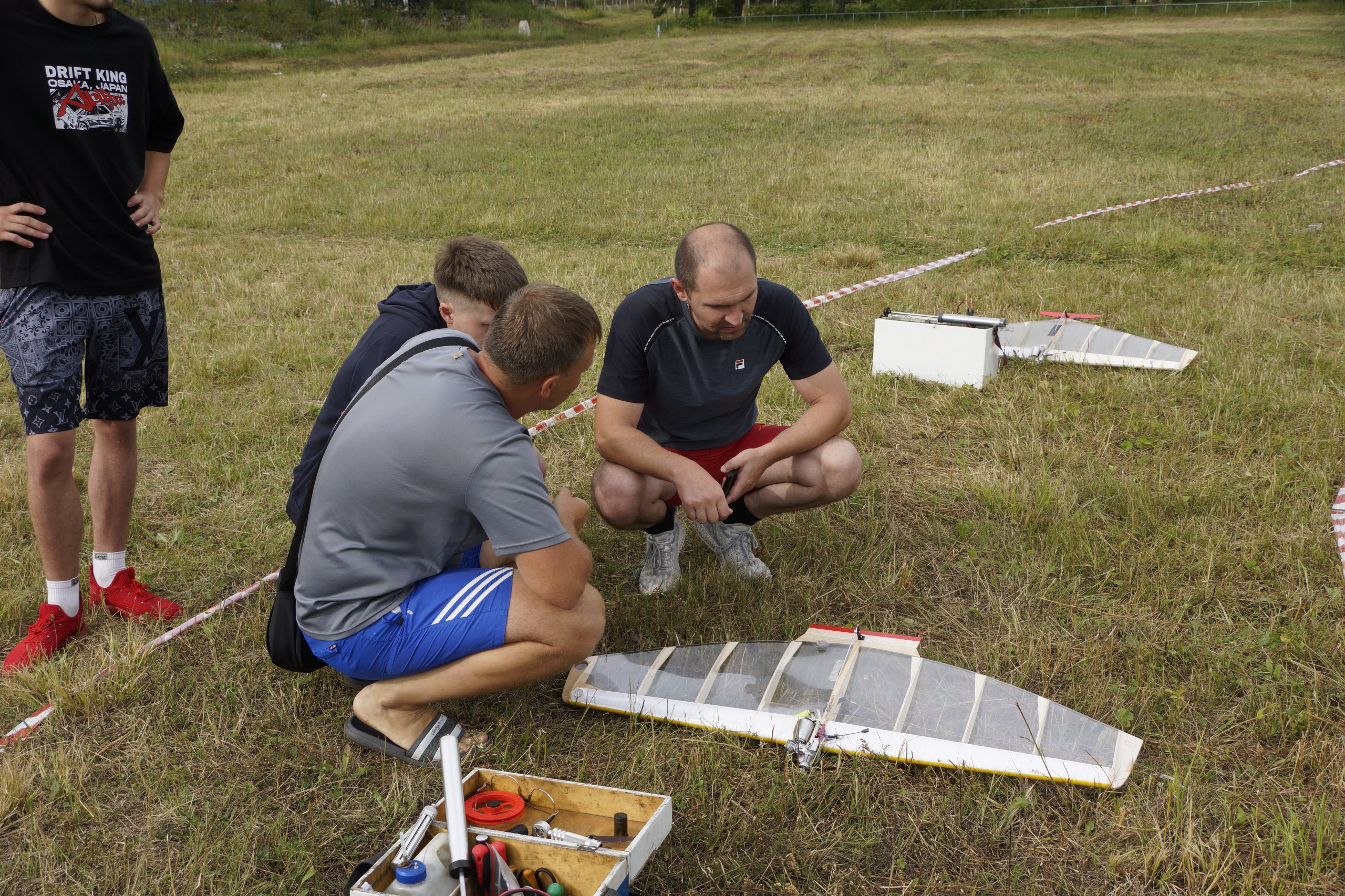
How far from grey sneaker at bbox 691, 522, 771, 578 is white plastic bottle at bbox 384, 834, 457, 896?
1.99 metres

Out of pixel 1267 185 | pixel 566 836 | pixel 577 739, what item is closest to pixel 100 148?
pixel 577 739

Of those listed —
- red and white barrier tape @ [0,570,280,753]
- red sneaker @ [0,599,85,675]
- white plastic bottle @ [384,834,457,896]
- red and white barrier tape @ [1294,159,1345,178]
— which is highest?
red and white barrier tape @ [1294,159,1345,178]

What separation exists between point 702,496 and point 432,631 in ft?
3.95

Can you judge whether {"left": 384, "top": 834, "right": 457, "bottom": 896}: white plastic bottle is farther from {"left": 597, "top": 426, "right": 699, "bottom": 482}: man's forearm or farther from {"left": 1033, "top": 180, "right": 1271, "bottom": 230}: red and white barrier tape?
{"left": 1033, "top": 180, "right": 1271, "bottom": 230}: red and white barrier tape

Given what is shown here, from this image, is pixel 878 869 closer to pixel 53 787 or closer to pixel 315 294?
pixel 53 787

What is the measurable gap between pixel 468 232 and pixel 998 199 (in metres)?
6.27

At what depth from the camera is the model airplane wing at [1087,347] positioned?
20.2 feet

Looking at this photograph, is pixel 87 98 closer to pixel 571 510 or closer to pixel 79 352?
pixel 79 352

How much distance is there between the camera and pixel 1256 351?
20.6ft

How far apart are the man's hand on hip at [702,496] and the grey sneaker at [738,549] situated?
0.40 m

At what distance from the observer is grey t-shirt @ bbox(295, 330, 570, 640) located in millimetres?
2725

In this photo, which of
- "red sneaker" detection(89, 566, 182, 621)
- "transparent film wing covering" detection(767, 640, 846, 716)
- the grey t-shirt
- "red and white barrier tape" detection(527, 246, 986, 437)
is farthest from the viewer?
"red and white barrier tape" detection(527, 246, 986, 437)

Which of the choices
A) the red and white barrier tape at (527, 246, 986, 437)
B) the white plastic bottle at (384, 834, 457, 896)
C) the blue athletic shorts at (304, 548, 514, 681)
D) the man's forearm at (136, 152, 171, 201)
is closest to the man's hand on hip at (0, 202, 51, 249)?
the man's forearm at (136, 152, 171, 201)

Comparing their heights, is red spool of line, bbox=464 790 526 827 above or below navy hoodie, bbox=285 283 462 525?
below
